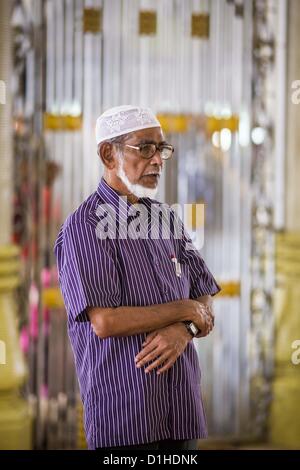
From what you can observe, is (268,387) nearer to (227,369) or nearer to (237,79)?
(227,369)

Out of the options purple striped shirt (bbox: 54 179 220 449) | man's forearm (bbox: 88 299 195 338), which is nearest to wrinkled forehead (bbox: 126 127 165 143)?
purple striped shirt (bbox: 54 179 220 449)

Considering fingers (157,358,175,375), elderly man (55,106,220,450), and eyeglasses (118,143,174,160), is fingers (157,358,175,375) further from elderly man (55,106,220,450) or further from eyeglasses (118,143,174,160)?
eyeglasses (118,143,174,160)

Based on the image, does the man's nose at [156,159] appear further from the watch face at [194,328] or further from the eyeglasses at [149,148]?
the watch face at [194,328]

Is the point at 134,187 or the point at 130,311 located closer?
the point at 130,311

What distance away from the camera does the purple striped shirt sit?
173 cm

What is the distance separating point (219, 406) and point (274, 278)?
1.99ft

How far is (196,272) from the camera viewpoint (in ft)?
6.44

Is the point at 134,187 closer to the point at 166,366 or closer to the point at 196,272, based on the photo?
the point at 196,272

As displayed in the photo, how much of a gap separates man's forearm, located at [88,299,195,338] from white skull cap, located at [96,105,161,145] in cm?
43

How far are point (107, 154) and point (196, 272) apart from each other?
0.37m

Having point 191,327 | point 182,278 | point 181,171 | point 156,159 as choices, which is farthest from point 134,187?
point 181,171

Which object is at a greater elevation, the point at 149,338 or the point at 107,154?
the point at 107,154

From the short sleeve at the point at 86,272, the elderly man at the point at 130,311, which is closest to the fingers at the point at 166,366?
the elderly man at the point at 130,311

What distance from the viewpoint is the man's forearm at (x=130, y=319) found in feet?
5.56
